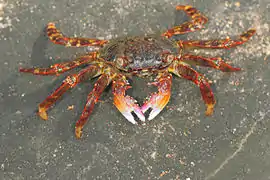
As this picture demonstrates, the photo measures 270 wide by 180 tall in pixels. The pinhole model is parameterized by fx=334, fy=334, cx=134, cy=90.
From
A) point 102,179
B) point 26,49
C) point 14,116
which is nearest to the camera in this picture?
point 102,179

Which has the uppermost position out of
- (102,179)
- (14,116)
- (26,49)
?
(26,49)

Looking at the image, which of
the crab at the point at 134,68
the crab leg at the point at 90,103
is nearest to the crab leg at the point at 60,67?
the crab at the point at 134,68

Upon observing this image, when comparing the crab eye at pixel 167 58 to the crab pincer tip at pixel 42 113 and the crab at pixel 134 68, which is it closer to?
the crab at pixel 134 68

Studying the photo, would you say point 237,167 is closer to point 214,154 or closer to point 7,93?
point 214,154

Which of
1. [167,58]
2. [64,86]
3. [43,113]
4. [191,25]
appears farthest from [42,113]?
[191,25]

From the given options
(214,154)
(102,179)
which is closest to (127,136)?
(102,179)

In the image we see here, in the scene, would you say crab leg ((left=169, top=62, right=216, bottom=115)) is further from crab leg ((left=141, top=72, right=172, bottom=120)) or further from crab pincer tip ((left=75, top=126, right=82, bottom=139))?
crab pincer tip ((left=75, top=126, right=82, bottom=139))

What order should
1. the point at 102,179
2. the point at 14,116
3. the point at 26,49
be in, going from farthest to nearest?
1. the point at 26,49
2. the point at 14,116
3. the point at 102,179

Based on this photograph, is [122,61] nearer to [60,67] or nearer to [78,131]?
[60,67]
